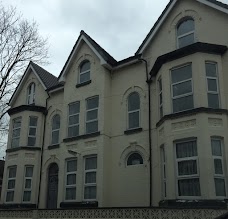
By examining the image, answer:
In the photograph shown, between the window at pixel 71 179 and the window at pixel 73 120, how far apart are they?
1738 millimetres

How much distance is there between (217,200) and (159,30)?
9.77 meters

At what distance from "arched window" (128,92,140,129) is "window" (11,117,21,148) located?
8777 mm

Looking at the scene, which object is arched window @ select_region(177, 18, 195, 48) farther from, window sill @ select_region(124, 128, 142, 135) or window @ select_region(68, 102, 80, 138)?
window @ select_region(68, 102, 80, 138)

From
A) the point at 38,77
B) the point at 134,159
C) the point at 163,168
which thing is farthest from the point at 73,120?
the point at 163,168

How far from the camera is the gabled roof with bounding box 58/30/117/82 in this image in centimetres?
2019

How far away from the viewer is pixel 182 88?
1609 cm

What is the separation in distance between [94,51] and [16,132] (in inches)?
325

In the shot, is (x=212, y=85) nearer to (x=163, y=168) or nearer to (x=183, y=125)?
(x=183, y=125)

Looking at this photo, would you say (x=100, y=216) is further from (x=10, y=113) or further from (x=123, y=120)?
(x=10, y=113)

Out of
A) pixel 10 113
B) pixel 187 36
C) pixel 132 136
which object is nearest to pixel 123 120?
pixel 132 136

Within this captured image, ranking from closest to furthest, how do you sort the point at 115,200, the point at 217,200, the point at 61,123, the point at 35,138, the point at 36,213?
the point at 217,200
the point at 36,213
the point at 115,200
the point at 61,123
the point at 35,138

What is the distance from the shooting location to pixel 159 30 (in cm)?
1888

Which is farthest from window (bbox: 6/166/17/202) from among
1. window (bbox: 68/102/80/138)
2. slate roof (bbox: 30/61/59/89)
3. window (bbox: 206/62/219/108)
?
window (bbox: 206/62/219/108)

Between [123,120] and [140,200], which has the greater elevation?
[123,120]
